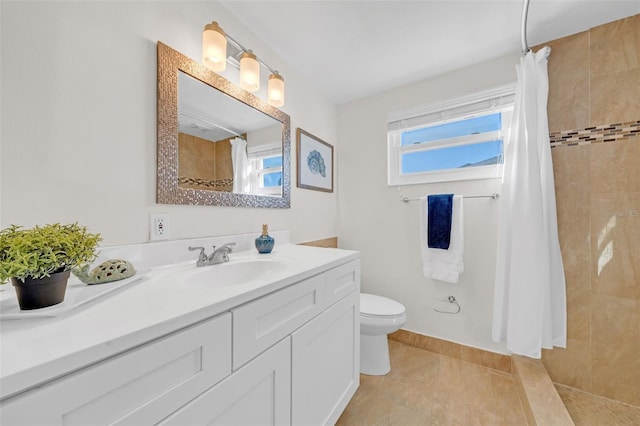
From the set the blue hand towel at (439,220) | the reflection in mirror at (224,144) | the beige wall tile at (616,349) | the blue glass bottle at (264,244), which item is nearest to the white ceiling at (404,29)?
the reflection in mirror at (224,144)

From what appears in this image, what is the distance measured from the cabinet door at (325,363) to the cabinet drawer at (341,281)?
3 cm

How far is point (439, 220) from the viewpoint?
1.67 meters

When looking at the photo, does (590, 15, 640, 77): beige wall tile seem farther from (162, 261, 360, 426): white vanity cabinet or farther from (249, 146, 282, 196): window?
(249, 146, 282, 196): window

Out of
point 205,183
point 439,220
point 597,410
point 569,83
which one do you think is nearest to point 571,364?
point 597,410

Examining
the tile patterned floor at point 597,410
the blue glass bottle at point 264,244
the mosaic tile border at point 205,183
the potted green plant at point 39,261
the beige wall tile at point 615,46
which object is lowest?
the tile patterned floor at point 597,410

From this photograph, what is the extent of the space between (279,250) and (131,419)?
96 cm

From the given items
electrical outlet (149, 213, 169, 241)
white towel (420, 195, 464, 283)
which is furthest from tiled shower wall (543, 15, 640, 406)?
electrical outlet (149, 213, 169, 241)

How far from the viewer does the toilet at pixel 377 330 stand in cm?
143

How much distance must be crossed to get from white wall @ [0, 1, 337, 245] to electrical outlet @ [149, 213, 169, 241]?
0.07 feet

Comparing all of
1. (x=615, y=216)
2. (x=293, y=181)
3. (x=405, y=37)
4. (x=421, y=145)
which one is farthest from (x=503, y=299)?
(x=405, y=37)

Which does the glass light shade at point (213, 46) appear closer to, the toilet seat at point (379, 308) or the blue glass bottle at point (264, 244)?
the blue glass bottle at point (264, 244)

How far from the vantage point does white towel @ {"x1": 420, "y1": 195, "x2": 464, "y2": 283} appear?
5.35ft

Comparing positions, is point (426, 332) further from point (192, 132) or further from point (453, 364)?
point (192, 132)

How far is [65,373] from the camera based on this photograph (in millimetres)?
357
